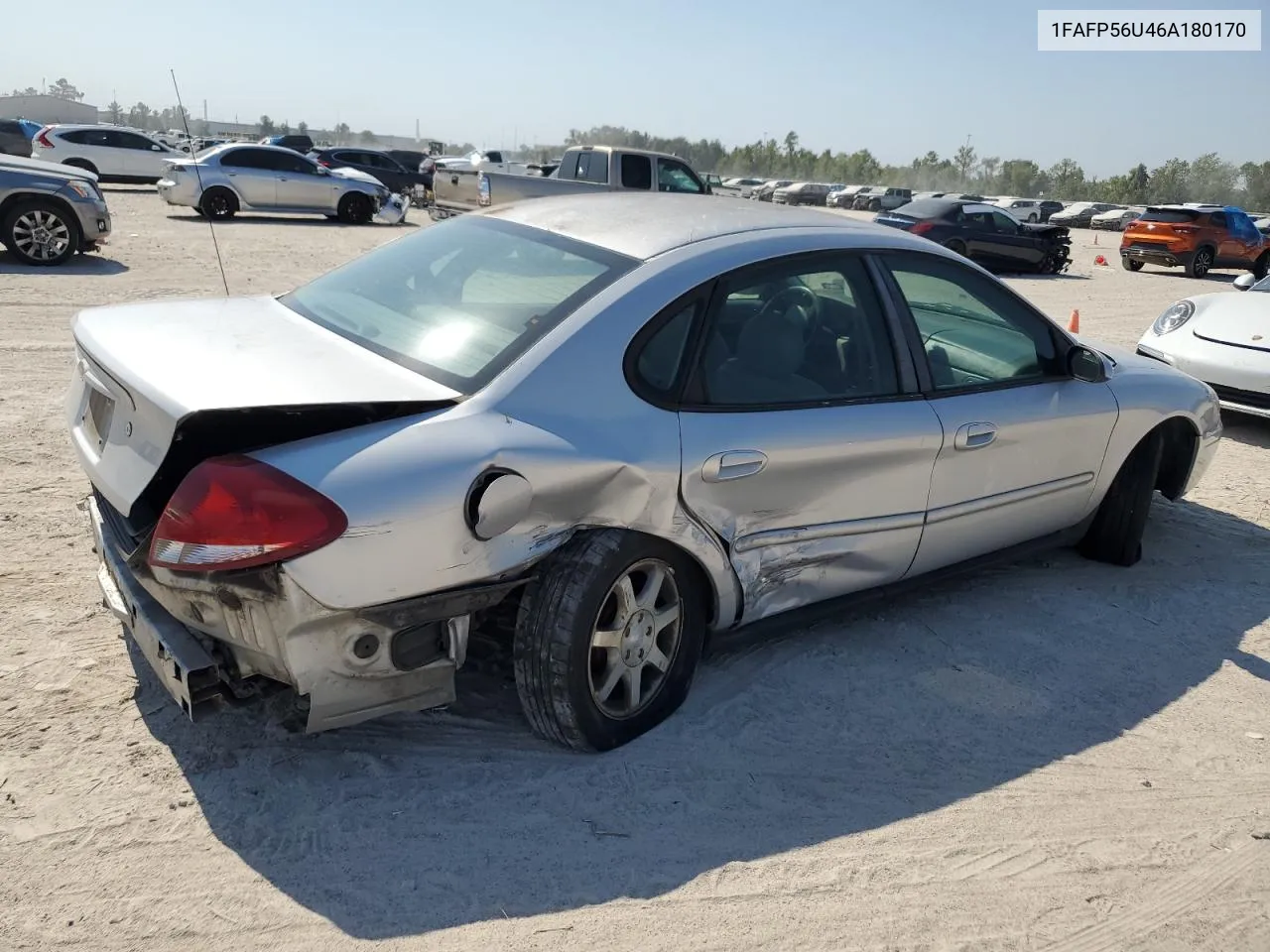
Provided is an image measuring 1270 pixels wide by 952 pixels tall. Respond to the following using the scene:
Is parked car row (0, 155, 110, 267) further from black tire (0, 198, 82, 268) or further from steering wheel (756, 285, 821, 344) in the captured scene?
steering wheel (756, 285, 821, 344)

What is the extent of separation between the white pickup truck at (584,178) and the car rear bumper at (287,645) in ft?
45.6

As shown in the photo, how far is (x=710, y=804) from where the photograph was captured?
3.08 meters

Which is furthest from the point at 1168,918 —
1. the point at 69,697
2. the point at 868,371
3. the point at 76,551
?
the point at 76,551

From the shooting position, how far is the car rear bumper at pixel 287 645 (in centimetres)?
262

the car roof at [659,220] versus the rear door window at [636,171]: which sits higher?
the rear door window at [636,171]

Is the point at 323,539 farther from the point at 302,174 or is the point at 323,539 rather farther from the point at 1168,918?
the point at 302,174

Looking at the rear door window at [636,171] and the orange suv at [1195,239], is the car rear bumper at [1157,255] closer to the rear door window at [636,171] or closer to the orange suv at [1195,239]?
the orange suv at [1195,239]

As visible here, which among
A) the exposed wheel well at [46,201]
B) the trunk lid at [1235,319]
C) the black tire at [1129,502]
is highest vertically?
the exposed wheel well at [46,201]

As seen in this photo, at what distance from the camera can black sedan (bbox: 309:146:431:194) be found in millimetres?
28250

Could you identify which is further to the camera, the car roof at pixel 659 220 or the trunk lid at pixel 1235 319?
the trunk lid at pixel 1235 319

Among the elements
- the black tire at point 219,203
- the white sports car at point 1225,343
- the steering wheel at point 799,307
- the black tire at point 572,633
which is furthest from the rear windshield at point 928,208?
the black tire at point 572,633

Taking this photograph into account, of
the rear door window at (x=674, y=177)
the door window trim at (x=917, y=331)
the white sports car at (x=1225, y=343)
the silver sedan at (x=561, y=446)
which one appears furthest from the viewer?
the rear door window at (x=674, y=177)

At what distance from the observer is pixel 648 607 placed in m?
3.24

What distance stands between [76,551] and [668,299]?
2729 millimetres
